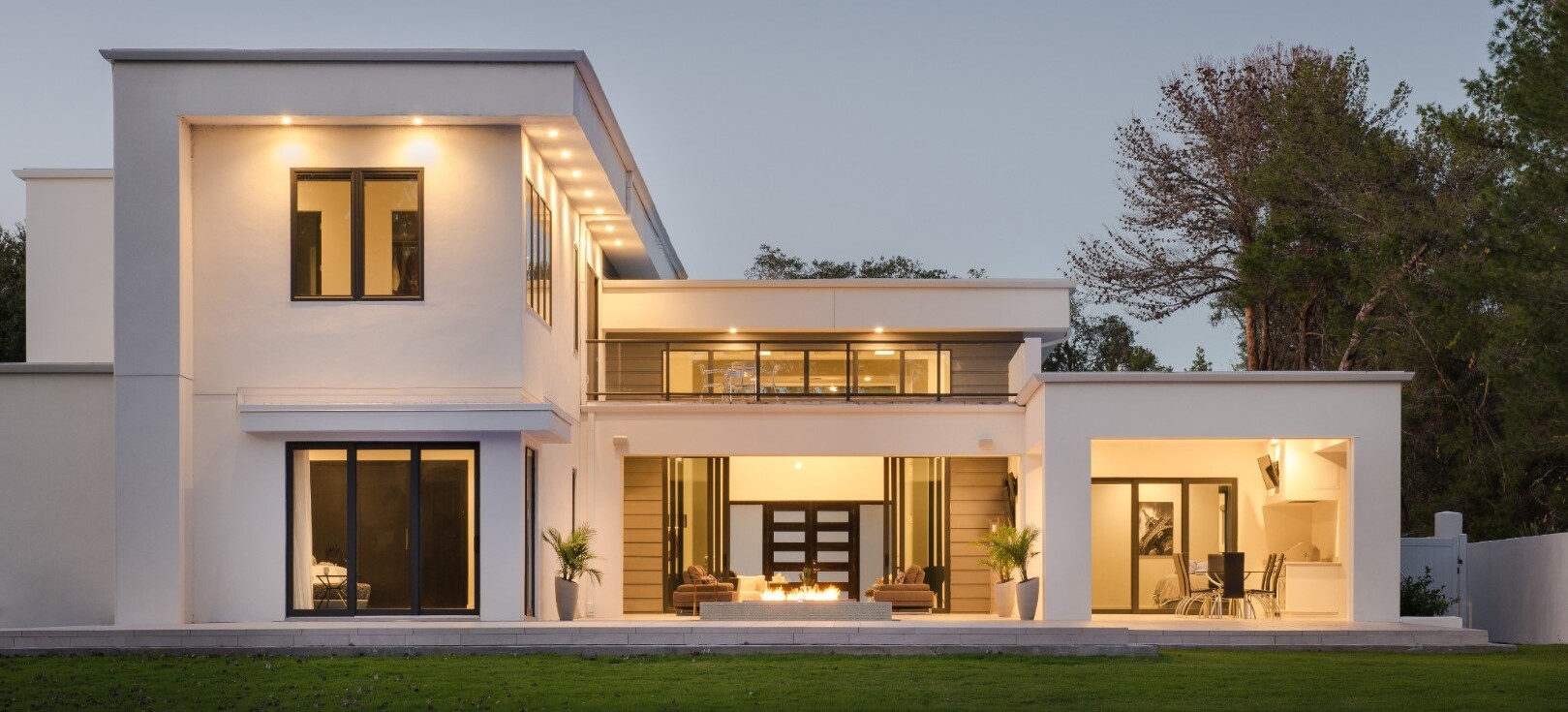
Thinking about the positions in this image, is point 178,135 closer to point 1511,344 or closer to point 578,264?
point 578,264

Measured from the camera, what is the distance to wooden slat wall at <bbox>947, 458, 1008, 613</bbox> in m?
23.6

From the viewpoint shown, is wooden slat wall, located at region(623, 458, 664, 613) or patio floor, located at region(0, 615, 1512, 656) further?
wooden slat wall, located at region(623, 458, 664, 613)

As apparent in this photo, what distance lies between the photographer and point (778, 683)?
13.1 metres

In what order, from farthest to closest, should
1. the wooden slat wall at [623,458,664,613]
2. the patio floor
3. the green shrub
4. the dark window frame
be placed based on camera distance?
the wooden slat wall at [623,458,664,613], the green shrub, the dark window frame, the patio floor

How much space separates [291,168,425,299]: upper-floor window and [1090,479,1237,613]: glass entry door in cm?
962

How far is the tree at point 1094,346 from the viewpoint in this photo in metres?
49.3

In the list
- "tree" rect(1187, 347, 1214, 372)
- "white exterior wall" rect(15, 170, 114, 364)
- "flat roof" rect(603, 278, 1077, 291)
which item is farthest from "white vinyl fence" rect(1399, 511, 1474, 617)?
"tree" rect(1187, 347, 1214, 372)

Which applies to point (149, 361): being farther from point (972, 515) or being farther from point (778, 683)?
point (972, 515)

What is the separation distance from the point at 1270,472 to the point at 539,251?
9.58 meters

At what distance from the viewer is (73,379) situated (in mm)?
17344

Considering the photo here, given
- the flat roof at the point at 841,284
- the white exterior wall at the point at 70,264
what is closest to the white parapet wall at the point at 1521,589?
the flat roof at the point at 841,284

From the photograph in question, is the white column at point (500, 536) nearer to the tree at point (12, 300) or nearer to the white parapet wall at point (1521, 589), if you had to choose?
the white parapet wall at point (1521, 589)

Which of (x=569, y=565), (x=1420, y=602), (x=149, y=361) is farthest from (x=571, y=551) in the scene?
(x=1420, y=602)

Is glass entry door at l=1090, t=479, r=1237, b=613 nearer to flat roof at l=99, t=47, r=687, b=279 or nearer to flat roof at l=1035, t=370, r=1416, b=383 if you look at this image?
flat roof at l=1035, t=370, r=1416, b=383
